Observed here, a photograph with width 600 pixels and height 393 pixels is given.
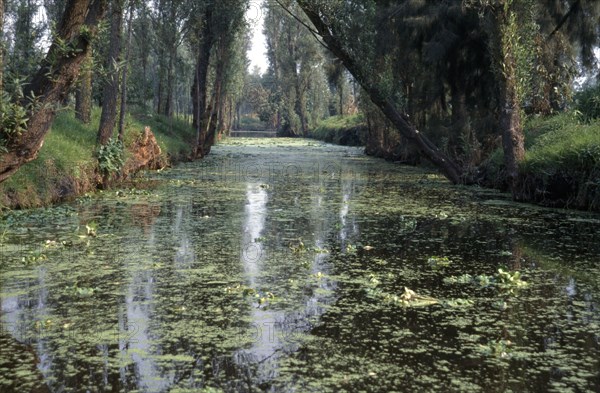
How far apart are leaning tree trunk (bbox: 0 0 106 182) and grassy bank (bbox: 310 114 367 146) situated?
85.1 feet

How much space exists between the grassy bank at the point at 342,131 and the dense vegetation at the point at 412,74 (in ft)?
35.6

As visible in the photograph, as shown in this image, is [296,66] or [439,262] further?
[296,66]

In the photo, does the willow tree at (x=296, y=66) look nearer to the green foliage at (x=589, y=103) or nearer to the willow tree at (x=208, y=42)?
the willow tree at (x=208, y=42)

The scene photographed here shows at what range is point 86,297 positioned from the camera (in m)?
4.43

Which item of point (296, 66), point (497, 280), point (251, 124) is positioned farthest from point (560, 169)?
point (251, 124)

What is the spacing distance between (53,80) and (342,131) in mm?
34272

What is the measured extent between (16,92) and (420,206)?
6.24 meters

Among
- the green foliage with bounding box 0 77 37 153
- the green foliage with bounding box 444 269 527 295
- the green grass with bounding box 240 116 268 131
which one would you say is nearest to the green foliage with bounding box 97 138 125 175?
the green foliage with bounding box 0 77 37 153

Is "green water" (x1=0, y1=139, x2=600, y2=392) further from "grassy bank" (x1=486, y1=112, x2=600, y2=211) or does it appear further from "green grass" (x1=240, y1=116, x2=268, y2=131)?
"green grass" (x1=240, y1=116, x2=268, y2=131)

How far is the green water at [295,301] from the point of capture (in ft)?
10.3

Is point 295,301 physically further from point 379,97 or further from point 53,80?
point 379,97

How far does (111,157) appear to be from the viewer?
451 inches

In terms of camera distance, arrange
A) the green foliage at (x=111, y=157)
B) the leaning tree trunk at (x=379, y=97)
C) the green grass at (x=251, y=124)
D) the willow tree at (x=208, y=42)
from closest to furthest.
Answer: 1. the green foliage at (x=111, y=157)
2. the leaning tree trunk at (x=379, y=97)
3. the willow tree at (x=208, y=42)
4. the green grass at (x=251, y=124)

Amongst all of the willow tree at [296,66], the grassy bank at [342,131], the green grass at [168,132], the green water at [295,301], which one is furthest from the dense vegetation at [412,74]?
the willow tree at [296,66]
